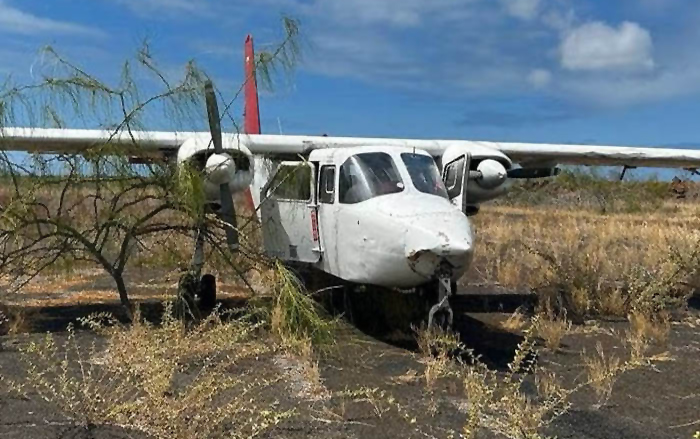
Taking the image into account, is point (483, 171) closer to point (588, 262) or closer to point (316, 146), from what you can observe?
point (588, 262)

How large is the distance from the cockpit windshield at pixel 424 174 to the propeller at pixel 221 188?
7.61ft

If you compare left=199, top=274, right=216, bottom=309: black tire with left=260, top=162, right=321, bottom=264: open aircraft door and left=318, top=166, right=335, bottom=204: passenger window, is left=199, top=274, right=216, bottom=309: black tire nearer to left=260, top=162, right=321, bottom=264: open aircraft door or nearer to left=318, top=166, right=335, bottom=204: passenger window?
left=260, top=162, right=321, bottom=264: open aircraft door

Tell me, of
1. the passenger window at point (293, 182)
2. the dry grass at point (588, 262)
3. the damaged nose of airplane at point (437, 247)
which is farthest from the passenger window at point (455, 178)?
the dry grass at point (588, 262)

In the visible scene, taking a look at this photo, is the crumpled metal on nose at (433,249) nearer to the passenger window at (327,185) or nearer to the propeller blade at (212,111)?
the passenger window at (327,185)

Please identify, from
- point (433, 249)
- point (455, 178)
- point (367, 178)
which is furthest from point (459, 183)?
point (433, 249)

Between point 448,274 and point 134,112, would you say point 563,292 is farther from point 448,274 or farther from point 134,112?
point 134,112

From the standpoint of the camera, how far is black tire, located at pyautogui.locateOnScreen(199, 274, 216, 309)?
1096cm

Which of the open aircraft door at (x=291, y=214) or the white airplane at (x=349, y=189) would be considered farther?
the open aircraft door at (x=291, y=214)

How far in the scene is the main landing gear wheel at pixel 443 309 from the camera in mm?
7883

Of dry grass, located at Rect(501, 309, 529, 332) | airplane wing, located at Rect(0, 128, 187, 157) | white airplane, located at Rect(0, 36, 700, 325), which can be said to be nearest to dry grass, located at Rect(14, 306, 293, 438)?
white airplane, located at Rect(0, 36, 700, 325)

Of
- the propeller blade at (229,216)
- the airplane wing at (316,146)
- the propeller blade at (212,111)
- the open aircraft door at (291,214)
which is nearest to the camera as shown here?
the propeller blade at (212,111)

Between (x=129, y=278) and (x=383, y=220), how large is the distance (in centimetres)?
829

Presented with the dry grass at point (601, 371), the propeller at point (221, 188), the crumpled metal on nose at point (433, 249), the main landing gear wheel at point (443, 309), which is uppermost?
the propeller at point (221, 188)

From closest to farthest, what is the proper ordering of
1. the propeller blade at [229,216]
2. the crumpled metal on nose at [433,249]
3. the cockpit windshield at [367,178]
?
the crumpled metal on nose at [433,249], the cockpit windshield at [367,178], the propeller blade at [229,216]
